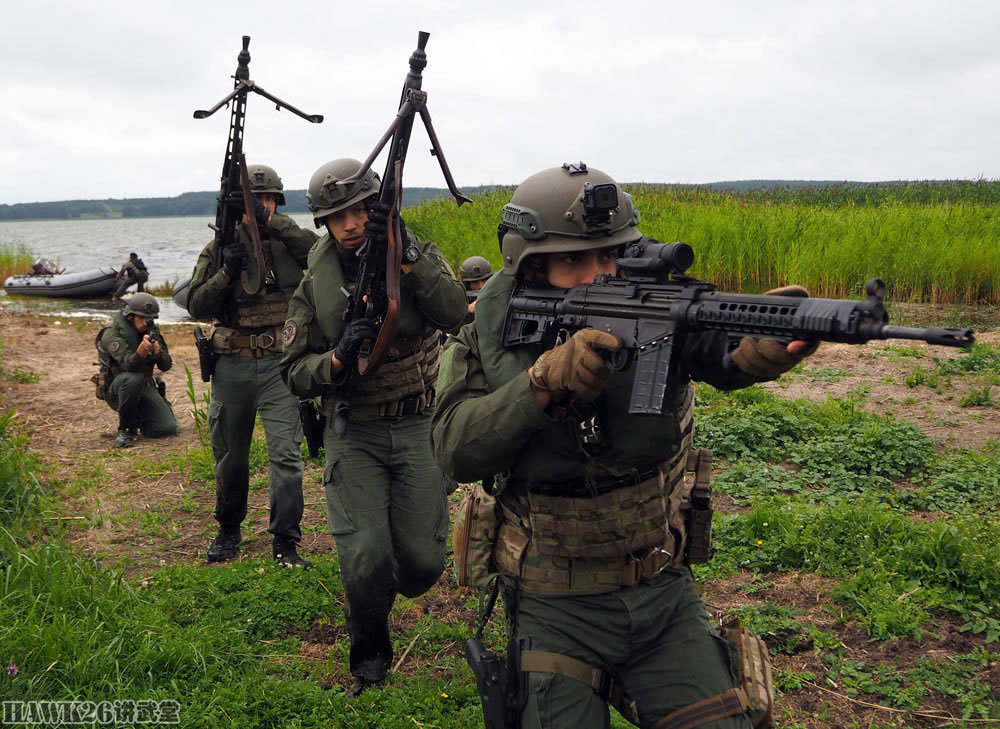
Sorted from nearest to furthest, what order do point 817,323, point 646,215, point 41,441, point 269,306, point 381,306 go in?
1. point 817,323
2. point 381,306
3. point 269,306
4. point 41,441
5. point 646,215

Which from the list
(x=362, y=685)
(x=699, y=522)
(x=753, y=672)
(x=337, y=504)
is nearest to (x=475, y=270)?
(x=337, y=504)

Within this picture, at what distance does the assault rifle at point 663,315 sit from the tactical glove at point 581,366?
0.27 ft

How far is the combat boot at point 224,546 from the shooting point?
5742 mm

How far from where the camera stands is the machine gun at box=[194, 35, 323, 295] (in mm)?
→ 5781

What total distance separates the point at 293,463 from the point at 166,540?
1.46 m

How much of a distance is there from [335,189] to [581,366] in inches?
100.0

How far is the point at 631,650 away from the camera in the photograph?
2561 millimetres

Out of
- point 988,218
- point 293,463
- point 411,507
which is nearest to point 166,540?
point 293,463

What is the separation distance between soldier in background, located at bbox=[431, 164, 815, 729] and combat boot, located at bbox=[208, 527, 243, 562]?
351cm

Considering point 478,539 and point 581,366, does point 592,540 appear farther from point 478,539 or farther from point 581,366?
point 581,366

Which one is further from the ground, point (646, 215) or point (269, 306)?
point (646, 215)

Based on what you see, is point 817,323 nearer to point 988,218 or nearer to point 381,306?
point 381,306

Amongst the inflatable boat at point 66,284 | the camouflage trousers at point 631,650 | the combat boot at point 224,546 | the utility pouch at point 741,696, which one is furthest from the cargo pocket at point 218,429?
the inflatable boat at point 66,284

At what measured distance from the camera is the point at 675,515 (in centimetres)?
282
